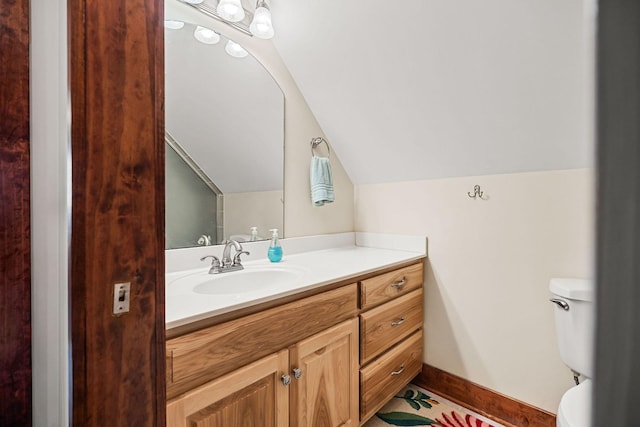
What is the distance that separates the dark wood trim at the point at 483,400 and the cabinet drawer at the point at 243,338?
2.99 ft

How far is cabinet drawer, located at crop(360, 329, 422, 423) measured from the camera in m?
1.38

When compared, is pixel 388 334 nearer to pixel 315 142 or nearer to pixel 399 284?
pixel 399 284

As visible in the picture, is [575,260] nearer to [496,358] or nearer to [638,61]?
[496,358]

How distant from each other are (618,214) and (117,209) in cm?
73

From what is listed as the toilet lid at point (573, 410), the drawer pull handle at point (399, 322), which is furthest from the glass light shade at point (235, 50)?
the toilet lid at point (573, 410)

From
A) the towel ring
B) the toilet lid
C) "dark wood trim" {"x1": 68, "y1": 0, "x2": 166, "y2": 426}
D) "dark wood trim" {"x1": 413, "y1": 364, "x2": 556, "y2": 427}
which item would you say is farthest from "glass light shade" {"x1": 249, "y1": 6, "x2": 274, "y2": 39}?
"dark wood trim" {"x1": 413, "y1": 364, "x2": 556, "y2": 427}

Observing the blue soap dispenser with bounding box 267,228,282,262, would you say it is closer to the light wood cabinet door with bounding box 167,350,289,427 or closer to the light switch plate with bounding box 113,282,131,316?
the light wood cabinet door with bounding box 167,350,289,427

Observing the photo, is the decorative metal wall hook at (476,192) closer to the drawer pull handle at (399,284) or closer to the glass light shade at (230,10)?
the drawer pull handle at (399,284)

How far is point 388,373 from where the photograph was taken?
1506 mm

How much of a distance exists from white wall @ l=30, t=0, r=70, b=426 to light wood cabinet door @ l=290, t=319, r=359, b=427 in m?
0.63

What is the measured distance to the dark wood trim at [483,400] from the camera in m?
1.48

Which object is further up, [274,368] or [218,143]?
[218,143]

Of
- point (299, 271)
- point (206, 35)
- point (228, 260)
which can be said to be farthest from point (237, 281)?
point (206, 35)

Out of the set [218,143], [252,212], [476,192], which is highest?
[218,143]
